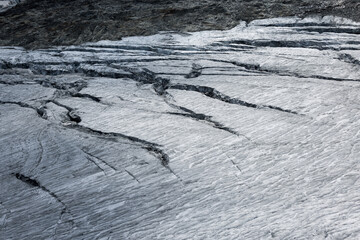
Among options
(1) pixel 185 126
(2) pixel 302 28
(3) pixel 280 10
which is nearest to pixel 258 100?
(1) pixel 185 126

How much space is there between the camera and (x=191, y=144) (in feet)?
6.55

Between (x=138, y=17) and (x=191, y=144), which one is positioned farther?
(x=138, y=17)

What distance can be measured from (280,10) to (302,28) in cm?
57

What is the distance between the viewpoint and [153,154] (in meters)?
1.94

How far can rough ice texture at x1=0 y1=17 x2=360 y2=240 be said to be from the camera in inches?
60.0

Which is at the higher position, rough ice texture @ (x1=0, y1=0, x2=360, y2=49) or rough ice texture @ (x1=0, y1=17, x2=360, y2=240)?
rough ice texture @ (x1=0, y1=0, x2=360, y2=49)

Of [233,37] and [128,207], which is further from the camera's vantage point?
[233,37]

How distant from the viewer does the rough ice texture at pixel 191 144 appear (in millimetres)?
1523

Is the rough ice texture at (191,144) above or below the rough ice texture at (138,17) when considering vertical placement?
below

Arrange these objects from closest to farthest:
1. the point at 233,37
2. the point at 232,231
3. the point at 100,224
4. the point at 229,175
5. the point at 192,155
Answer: the point at 232,231 → the point at 100,224 → the point at 229,175 → the point at 192,155 → the point at 233,37

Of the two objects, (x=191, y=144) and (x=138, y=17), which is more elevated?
(x=138, y=17)

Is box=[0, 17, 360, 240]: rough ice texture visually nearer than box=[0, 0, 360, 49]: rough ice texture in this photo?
Yes

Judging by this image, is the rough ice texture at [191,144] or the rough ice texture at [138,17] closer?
the rough ice texture at [191,144]

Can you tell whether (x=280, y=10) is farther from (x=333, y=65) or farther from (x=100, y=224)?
(x=100, y=224)
